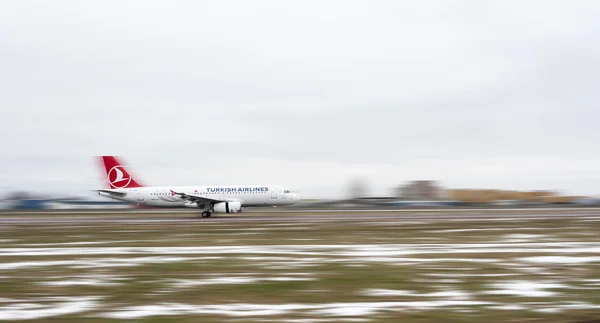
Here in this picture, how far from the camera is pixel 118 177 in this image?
198ft

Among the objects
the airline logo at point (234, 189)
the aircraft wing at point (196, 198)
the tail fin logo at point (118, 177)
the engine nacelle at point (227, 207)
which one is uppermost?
the tail fin logo at point (118, 177)

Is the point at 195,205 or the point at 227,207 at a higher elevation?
the point at 195,205

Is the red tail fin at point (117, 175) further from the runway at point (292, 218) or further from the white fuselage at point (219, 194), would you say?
the runway at point (292, 218)

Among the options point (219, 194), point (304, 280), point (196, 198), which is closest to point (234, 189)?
point (219, 194)

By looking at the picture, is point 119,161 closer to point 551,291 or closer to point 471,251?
point 471,251

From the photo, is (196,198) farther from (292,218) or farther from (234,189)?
(292,218)

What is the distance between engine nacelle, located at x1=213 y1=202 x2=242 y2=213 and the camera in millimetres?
50594

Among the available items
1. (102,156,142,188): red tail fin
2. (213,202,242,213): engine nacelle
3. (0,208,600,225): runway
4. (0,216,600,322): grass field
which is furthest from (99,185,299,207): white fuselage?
(0,216,600,322): grass field

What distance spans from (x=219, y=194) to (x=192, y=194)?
2955 mm

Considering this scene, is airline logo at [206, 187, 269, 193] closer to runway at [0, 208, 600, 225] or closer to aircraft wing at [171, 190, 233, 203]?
aircraft wing at [171, 190, 233, 203]

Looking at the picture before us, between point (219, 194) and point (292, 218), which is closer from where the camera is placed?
point (292, 218)

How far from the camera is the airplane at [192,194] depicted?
52531mm

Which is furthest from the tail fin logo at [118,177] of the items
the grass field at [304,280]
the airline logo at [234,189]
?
the grass field at [304,280]

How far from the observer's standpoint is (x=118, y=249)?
2228 centimetres
